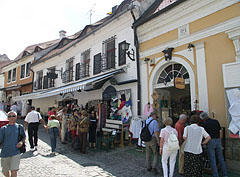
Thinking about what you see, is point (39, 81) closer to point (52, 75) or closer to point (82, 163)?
point (52, 75)

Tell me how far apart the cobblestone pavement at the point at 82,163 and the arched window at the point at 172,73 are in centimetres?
296

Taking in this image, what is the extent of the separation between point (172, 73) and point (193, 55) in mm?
1138

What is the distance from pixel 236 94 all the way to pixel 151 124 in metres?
2.40

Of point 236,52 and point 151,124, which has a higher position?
point 236,52

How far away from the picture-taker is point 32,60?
64.0 feet

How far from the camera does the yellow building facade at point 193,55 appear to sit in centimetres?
519

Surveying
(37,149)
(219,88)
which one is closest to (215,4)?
(219,88)

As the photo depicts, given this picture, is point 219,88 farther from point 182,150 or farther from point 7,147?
point 7,147

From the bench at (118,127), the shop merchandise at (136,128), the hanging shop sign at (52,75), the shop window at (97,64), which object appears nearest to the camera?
the shop merchandise at (136,128)

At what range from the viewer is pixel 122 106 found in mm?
8625

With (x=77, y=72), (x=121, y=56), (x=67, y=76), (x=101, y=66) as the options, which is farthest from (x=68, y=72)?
(x=121, y=56)

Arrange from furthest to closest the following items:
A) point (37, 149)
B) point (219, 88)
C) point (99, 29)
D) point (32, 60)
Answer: point (32, 60), point (99, 29), point (37, 149), point (219, 88)

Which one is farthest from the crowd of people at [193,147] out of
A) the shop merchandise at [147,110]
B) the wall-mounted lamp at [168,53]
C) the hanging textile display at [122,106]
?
the hanging textile display at [122,106]

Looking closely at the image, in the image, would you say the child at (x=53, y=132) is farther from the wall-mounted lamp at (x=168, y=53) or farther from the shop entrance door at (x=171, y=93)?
the wall-mounted lamp at (x=168, y=53)
